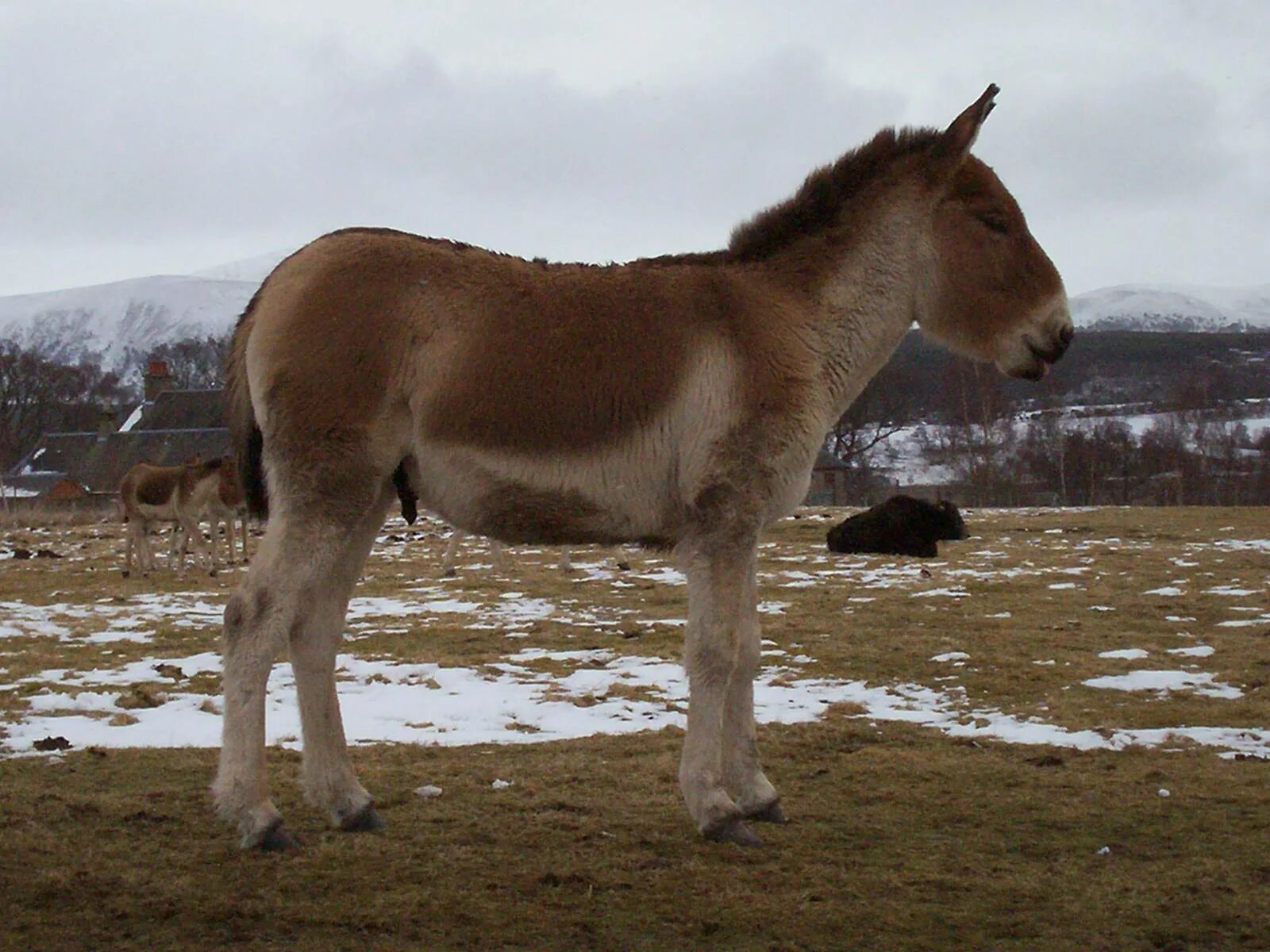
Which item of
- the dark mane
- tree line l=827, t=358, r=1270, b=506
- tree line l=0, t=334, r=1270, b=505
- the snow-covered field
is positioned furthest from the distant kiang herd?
tree line l=827, t=358, r=1270, b=506

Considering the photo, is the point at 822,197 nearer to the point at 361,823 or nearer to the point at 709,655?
the point at 709,655

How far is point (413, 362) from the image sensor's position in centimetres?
483

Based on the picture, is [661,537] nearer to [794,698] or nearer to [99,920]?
[99,920]

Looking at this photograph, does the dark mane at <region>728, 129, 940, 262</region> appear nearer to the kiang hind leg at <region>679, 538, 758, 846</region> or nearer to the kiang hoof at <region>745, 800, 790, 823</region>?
the kiang hind leg at <region>679, 538, 758, 846</region>

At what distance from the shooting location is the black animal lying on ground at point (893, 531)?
19.7m

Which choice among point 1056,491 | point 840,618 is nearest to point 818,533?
point 840,618

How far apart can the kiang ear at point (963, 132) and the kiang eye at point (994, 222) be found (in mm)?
257

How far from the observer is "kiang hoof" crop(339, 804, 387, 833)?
484 cm

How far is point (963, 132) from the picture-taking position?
17.8 feet

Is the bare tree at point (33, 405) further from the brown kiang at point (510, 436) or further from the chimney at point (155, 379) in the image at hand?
the brown kiang at point (510, 436)

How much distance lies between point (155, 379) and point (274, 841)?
6634 cm

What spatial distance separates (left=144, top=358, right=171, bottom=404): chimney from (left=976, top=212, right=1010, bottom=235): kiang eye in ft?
216

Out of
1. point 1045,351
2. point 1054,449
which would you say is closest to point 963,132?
point 1045,351

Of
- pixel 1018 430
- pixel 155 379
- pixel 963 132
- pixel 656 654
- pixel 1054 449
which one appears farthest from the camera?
pixel 1018 430
